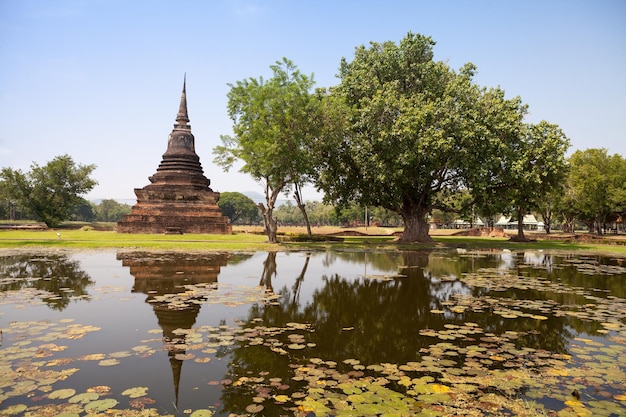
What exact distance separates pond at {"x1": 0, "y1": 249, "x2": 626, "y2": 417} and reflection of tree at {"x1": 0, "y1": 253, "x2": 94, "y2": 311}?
0.11 m

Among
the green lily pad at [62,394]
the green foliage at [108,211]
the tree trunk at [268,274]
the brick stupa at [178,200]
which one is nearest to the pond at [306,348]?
the green lily pad at [62,394]

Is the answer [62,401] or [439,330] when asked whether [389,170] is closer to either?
[439,330]

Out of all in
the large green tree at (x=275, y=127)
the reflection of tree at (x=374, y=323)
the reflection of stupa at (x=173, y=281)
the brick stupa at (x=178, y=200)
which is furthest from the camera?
the brick stupa at (x=178, y=200)

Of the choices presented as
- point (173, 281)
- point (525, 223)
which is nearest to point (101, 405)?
point (173, 281)

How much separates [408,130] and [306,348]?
25450 mm

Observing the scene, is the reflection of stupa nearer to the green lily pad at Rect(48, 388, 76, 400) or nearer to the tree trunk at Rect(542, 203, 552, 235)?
the green lily pad at Rect(48, 388, 76, 400)

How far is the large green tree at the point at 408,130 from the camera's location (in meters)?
31.3

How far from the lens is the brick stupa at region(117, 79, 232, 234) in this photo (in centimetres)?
4378

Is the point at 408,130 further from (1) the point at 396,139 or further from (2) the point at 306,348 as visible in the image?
(2) the point at 306,348

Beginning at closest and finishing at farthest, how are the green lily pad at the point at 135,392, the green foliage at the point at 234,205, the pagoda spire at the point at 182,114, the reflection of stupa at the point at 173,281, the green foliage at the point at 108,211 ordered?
the green lily pad at the point at 135,392 < the reflection of stupa at the point at 173,281 < the pagoda spire at the point at 182,114 < the green foliage at the point at 234,205 < the green foliage at the point at 108,211

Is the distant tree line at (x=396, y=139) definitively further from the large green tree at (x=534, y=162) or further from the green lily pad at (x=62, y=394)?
the green lily pad at (x=62, y=394)

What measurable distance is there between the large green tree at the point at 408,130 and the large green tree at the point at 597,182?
2658 cm

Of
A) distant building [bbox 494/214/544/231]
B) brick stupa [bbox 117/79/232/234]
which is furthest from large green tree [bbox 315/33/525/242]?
distant building [bbox 494/214/544/231]

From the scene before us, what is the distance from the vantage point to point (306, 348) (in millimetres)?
6777
